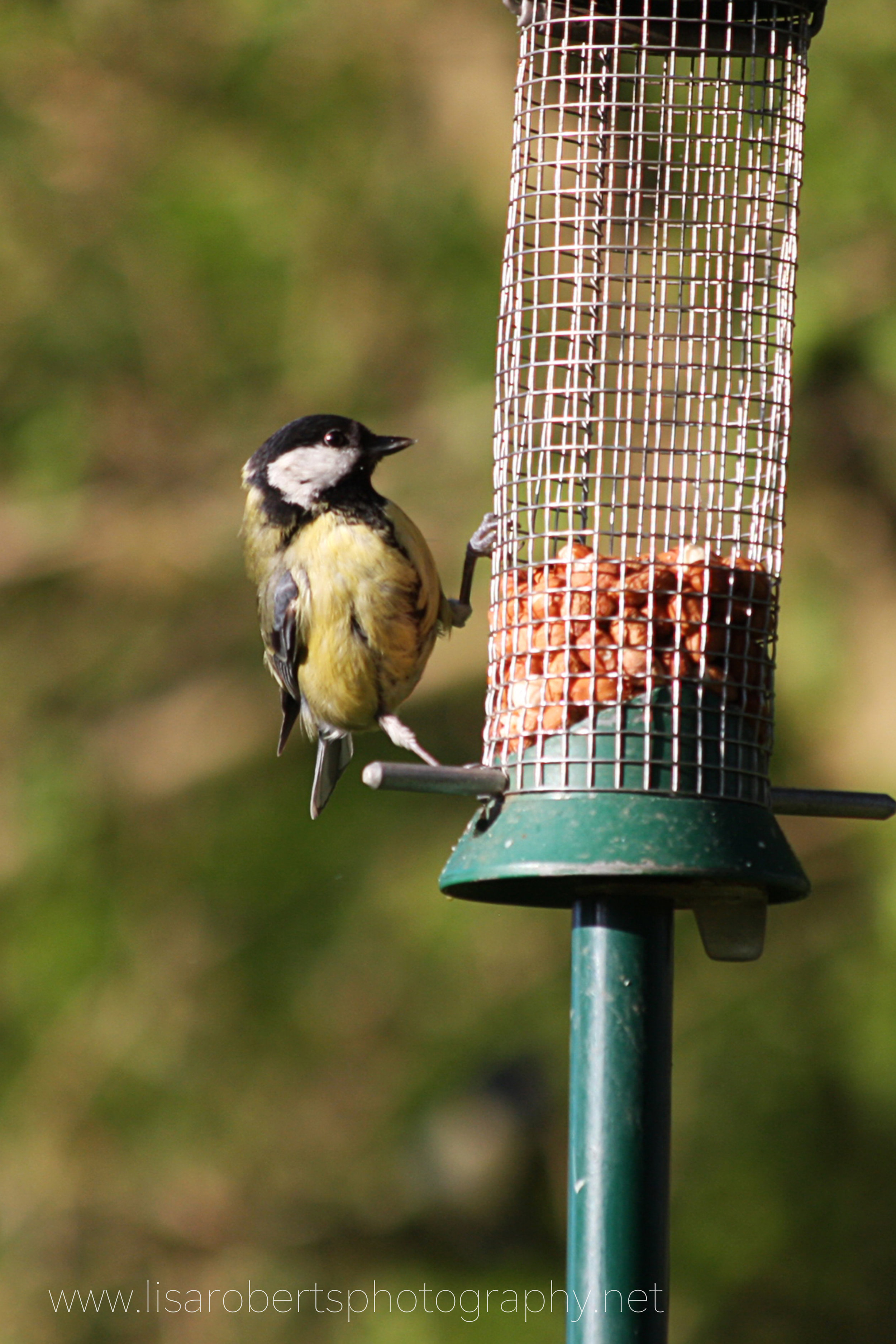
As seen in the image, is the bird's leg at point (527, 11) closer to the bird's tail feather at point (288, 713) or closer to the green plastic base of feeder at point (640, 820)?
the green plastic base of feeder at point (640, 820)

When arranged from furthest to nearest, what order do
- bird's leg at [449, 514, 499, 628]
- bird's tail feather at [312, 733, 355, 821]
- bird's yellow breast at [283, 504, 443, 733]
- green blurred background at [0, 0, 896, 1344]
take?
1. green blurred background at [0, 0, 896, 1344]
2. bird's tail feather at [312, 733, 355, 821]
3. bird's yellow breast at [283, 504, 443, 733]
4. bird's leg at [449, 514, 499, 628]

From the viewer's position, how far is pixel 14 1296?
6.92 metres

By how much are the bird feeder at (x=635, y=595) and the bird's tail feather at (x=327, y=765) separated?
1.08 metres

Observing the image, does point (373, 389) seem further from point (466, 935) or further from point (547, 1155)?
point (547, 1155)

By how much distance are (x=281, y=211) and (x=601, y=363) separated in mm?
4182

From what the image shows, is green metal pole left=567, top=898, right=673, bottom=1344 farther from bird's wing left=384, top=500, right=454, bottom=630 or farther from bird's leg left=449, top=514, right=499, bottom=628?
bird's wing left=384, top=500, right=454, bottom=630

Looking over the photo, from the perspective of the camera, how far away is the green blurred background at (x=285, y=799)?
6.72 meters

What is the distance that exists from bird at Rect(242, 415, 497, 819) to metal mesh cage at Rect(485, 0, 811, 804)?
496 millimetres

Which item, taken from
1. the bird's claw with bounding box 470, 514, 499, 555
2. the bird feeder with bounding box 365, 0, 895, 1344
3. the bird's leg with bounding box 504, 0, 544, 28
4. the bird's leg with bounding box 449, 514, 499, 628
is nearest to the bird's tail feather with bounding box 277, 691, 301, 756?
the bird's leg with bounding box 449, 514, 499, 628

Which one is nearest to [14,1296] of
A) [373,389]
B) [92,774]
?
[92,774]

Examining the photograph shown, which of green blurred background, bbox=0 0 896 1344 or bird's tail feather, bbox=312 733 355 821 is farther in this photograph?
green blurred background, bbox=0 0 896 1344

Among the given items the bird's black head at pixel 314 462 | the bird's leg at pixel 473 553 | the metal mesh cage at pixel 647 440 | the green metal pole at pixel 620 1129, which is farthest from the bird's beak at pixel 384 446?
the green metal pole at pixel 620 1129

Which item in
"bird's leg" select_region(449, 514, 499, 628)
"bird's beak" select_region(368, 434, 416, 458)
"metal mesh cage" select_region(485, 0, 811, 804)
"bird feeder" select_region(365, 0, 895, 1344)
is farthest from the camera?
"bird's beak" select_region(368, 434, 416, 458)

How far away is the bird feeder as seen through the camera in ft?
8.76
